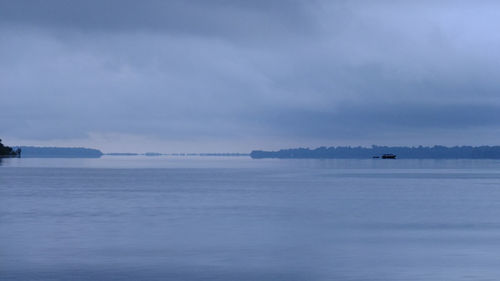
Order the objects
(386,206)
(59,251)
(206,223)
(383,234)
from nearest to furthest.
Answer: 1. (59,251)
2. (383,234)
3. (206,223)
4. (386,206)

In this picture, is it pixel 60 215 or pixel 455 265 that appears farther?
pixel 60 215

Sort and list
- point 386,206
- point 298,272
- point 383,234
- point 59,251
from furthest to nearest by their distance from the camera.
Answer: point 386,206 < point 383,234 < point 59,251 < point 298,272

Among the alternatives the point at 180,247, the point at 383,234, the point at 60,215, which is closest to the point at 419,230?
the point at 383,234

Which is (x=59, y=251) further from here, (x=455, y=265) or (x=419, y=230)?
(x=419, y=230)

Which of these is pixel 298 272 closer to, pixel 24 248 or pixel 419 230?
pixel 24 248

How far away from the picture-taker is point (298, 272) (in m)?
21.2

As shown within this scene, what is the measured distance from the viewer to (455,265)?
2239cm

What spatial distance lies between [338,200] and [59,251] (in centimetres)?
3157

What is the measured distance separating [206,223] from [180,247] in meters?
9.36

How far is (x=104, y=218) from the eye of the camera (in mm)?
37969

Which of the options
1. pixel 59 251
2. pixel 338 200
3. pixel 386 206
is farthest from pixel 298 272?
pixel 338 200

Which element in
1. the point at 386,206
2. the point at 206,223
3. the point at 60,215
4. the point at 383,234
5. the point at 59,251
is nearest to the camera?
the point at 59,251

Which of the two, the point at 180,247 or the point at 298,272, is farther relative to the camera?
the point at 180,247

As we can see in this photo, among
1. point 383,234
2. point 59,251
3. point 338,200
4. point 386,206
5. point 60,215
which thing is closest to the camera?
point 59,251
